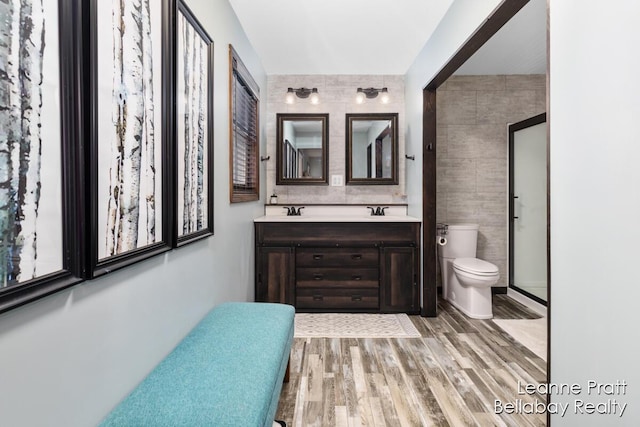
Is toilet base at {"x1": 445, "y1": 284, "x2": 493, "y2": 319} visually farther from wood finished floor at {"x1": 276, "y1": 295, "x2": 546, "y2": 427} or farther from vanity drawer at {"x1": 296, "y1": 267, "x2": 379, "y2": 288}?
vanity drawer at {"x1": 296, "y1": 267, "x2": 379, "y2": 288}

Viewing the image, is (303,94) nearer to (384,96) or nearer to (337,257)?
(384,96)

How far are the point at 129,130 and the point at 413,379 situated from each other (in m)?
2.04

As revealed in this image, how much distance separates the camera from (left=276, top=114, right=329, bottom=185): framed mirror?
3.77 meters

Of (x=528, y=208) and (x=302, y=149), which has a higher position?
(x=302, y=149)

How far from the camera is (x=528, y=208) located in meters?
3.64

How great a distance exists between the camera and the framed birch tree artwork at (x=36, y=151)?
69 centimetres

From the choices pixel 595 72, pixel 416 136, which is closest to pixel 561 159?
pixel 595 72

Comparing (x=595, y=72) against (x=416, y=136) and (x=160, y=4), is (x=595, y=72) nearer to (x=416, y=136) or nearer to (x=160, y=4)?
(x=160, y=4)

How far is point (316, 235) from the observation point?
3227 millimetres

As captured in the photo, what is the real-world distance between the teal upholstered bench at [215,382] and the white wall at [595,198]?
1.11m

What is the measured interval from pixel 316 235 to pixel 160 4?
2265 mm

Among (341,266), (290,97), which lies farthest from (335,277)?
(290,97)

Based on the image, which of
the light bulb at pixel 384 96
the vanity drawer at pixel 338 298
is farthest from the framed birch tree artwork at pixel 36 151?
the light bulb at pixel 384 96

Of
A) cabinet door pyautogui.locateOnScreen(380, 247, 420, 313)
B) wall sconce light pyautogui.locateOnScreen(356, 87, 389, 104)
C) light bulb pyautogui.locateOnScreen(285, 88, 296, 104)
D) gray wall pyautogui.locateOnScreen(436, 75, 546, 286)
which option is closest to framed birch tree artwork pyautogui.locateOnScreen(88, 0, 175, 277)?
cabinet door pyautogui.locateOnScreen(380, 247, 420, 313)
